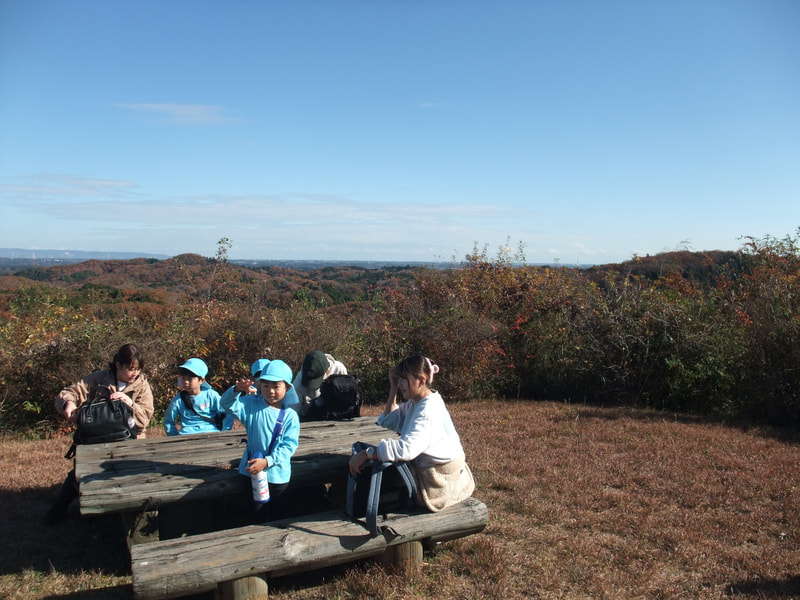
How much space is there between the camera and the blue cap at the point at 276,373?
3.86m

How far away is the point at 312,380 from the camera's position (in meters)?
5.39

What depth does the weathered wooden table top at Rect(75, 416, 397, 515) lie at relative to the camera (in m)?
3.58

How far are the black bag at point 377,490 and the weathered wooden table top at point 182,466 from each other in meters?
0.52

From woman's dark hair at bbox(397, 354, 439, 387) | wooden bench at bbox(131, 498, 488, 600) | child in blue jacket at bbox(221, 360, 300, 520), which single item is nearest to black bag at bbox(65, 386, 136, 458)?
child in blue jacket at bbox(221, 360, 300, 520)

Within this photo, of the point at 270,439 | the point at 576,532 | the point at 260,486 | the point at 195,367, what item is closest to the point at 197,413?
the point at 195,367

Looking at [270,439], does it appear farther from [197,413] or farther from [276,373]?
[197,413]

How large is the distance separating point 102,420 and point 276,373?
1812 millimetres

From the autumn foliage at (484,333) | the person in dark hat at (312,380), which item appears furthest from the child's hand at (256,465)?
the autumn foliage at (484,333)

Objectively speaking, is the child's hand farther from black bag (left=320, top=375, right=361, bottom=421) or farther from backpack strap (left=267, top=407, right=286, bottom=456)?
black bag (left=320, top=375, right=361, bottom=421)

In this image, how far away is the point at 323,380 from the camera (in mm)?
5535

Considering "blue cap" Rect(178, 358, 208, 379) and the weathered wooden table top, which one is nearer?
the weathered wooden table top

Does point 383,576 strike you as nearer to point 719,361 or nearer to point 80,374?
point 80,374

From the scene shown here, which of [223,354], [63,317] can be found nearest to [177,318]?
[223,354]

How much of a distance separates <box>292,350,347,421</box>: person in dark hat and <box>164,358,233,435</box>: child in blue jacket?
689 millimetres
